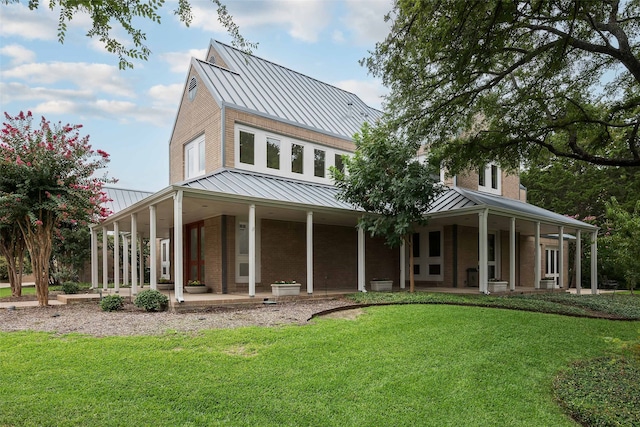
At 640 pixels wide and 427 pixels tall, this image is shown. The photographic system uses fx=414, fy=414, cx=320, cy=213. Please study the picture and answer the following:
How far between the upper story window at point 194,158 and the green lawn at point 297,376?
10.5 metres

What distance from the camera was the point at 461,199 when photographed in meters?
16.3

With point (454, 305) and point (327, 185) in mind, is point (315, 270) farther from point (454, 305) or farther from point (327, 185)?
point (454, 305)

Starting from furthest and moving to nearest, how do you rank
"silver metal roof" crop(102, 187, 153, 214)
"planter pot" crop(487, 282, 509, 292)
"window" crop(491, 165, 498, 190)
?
"silver metal roof" crop(102, 187, 153, 214)
"window" crop(491, 165, 498, 190)
"planter pot" crop(487, 282, 509, 292)

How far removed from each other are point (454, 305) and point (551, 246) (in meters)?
16.7

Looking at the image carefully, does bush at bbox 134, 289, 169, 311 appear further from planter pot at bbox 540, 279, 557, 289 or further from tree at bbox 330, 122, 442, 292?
planter pot at bbox 540, 279, 557, 289

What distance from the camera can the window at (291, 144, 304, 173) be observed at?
17.7 metres

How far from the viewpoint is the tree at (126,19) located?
441cm

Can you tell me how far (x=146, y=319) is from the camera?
9375 millimetres

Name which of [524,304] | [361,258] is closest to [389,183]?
[361,258]

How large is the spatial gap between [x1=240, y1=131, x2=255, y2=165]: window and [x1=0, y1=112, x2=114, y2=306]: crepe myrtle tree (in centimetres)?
478

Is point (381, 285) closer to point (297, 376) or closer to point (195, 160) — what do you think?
point (195, 160)

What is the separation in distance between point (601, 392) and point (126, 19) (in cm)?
752

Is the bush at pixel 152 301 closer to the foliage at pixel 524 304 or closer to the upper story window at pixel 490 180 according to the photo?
the foliage at pixel 524 304

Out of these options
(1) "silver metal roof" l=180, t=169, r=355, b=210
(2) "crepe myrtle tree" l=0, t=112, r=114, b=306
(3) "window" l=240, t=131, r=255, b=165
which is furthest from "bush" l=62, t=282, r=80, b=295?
(3) "window" l=240, t=131, r=255, b=165
